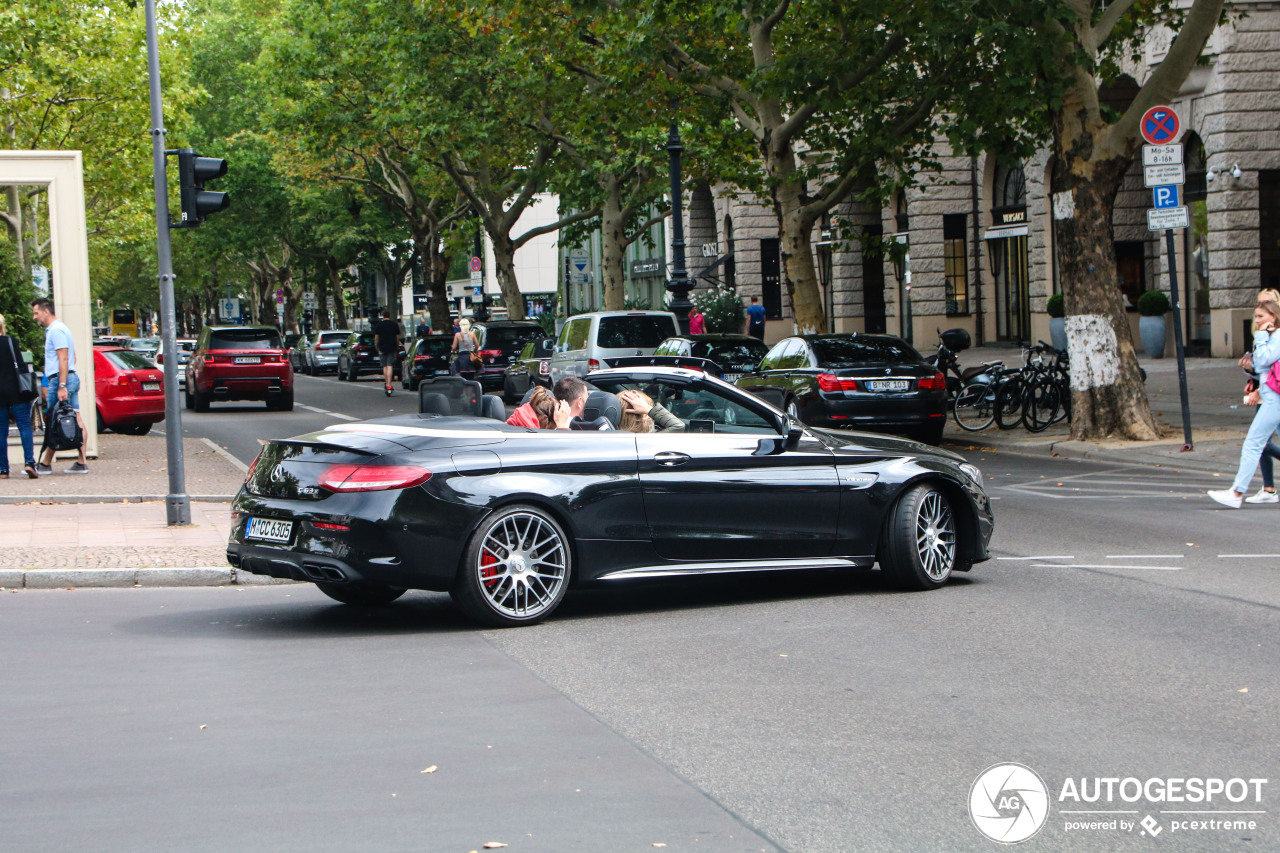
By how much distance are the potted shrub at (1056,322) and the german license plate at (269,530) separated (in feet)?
85.2

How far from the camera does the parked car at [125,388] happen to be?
24141mm

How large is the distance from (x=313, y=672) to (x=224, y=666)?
484 millimetres

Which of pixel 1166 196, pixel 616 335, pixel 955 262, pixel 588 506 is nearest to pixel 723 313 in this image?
pixel 955 262

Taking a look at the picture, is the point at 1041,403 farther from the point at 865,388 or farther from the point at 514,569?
the point at 514,569

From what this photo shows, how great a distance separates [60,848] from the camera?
14.8 ft

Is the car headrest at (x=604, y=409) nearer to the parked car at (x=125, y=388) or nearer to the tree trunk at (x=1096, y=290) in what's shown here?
the tree trunk at (x=1096, y=290)

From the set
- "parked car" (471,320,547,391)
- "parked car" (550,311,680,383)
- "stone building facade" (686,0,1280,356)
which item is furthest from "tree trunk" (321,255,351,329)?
"parked car" (550,311,680,383)

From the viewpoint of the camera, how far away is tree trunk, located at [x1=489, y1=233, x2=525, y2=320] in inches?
1725

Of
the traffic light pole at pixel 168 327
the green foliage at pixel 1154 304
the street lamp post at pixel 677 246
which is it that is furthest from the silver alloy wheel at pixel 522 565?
the green foliage at pixel 1154 304

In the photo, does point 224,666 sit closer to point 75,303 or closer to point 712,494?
point 712,494

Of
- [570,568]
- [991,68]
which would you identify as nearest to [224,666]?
[570,568]

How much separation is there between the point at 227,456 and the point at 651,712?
1494cm

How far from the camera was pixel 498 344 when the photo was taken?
35.9 m

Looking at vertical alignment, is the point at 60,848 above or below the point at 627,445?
below
